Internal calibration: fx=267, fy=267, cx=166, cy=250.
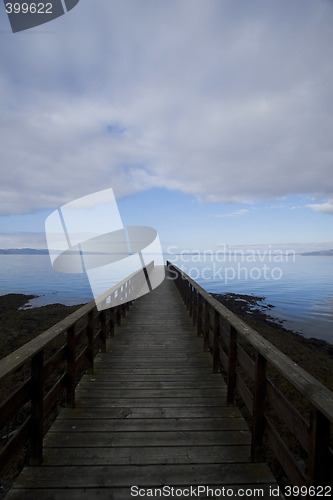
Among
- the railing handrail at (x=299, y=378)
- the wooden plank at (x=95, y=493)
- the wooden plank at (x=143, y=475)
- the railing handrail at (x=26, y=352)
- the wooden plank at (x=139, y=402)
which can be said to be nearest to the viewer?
the railing handrail at (x=299, y=378)

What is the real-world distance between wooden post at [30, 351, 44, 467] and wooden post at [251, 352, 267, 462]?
1858 millimetres

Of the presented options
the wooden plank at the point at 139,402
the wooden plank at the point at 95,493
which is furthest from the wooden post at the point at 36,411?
the wooden plank at the point at 139,402

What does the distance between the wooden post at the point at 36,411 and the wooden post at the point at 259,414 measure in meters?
1.86

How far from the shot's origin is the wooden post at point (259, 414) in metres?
2.35

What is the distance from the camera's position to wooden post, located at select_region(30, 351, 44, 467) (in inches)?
88.7

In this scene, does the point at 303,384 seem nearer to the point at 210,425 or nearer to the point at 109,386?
the point at 210,425

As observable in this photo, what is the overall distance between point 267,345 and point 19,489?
7.47 ft

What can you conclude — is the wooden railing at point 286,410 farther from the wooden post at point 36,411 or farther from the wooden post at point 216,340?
the wooden post at point 36,411

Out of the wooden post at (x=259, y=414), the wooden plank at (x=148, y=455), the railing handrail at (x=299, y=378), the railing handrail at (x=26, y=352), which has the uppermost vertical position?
the railing handrail at (x=26, y=352)

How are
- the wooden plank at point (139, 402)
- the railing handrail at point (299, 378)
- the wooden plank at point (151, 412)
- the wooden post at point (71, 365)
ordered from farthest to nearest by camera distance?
the wooden plank at point (139, 402)
the wooden post at point (71, 365)
the wooden plank at point (151, 412)
the railing handrail at point (299, 378)

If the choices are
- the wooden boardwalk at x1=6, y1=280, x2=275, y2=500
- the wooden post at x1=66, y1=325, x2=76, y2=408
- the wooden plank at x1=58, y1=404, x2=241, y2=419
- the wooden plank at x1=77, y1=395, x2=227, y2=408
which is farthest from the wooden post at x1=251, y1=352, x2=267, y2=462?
the wooden post at x1=66, y1=325, x2=76, y2=408

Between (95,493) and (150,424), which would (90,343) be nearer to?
(150,424)

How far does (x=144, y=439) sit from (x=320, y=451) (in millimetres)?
1725

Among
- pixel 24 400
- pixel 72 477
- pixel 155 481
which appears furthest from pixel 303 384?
pixel 24 400
